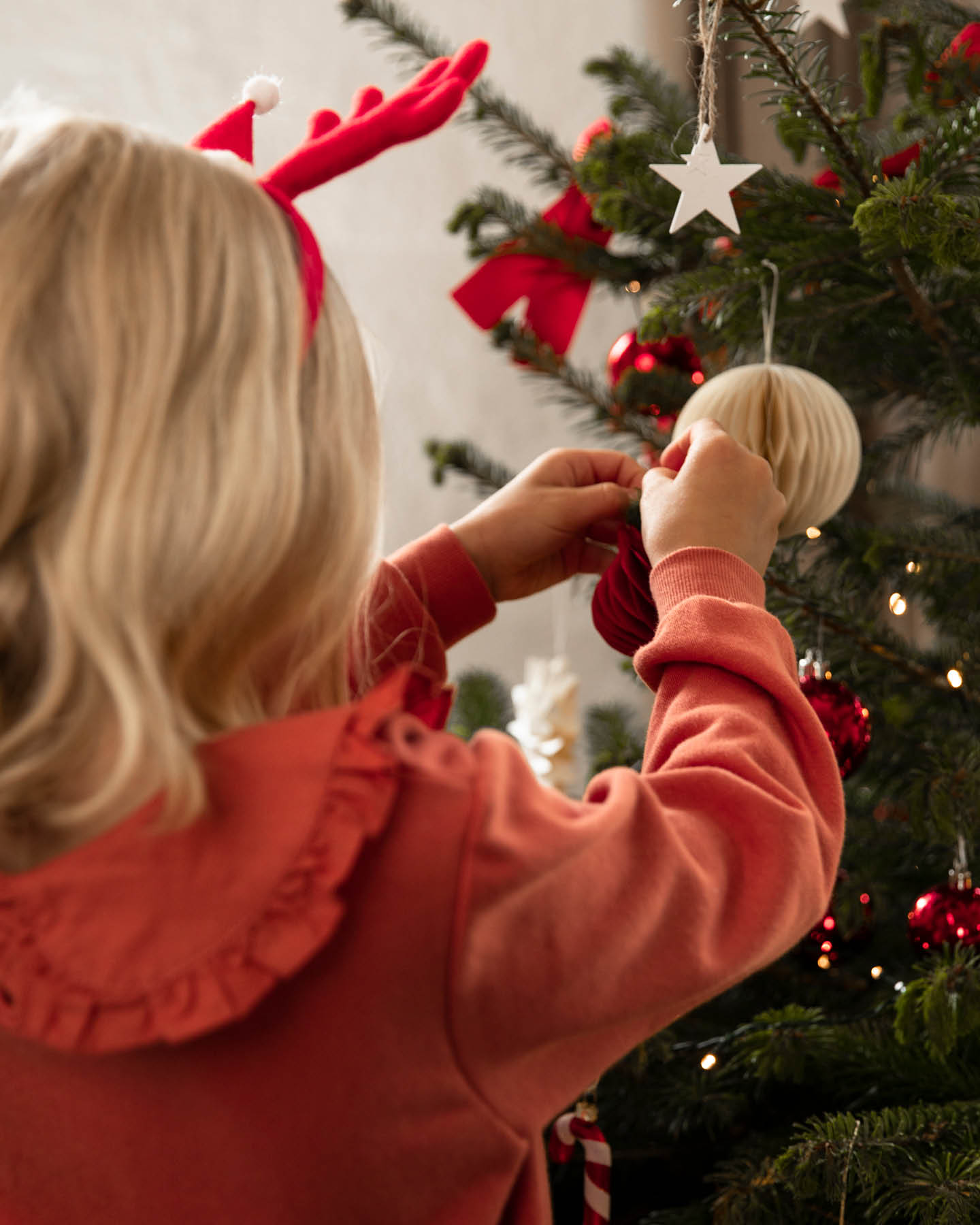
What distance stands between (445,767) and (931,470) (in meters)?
0.84

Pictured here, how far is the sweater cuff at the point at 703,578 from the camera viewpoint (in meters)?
0.49

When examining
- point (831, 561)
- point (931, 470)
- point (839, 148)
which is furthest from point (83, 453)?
point (931, 470)

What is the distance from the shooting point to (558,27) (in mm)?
1328

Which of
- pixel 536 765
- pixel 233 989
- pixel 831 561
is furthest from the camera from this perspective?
pixel 536 765

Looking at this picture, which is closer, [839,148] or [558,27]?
[839,148]

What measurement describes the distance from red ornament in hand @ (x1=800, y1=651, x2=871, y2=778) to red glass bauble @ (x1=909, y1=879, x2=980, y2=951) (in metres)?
0.09

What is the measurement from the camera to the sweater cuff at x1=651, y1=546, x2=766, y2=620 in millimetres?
491

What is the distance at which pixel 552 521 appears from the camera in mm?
627

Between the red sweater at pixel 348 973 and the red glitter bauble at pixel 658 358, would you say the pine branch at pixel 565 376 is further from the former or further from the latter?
the red sweater at pixel 348 973

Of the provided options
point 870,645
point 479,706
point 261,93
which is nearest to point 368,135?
point 261,93

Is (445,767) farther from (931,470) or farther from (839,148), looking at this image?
(931,470)

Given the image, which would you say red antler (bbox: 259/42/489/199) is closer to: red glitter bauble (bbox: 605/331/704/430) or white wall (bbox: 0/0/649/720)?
red glitter bauble (bbox: 605/331/704/430)

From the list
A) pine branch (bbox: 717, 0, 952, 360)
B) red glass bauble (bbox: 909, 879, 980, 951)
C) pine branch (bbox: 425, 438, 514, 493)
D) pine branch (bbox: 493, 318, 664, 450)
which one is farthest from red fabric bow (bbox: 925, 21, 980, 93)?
red glass bauble (bbox: 909, 879, 980, 951)

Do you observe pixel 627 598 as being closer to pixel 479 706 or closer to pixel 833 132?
pixel 833 132
